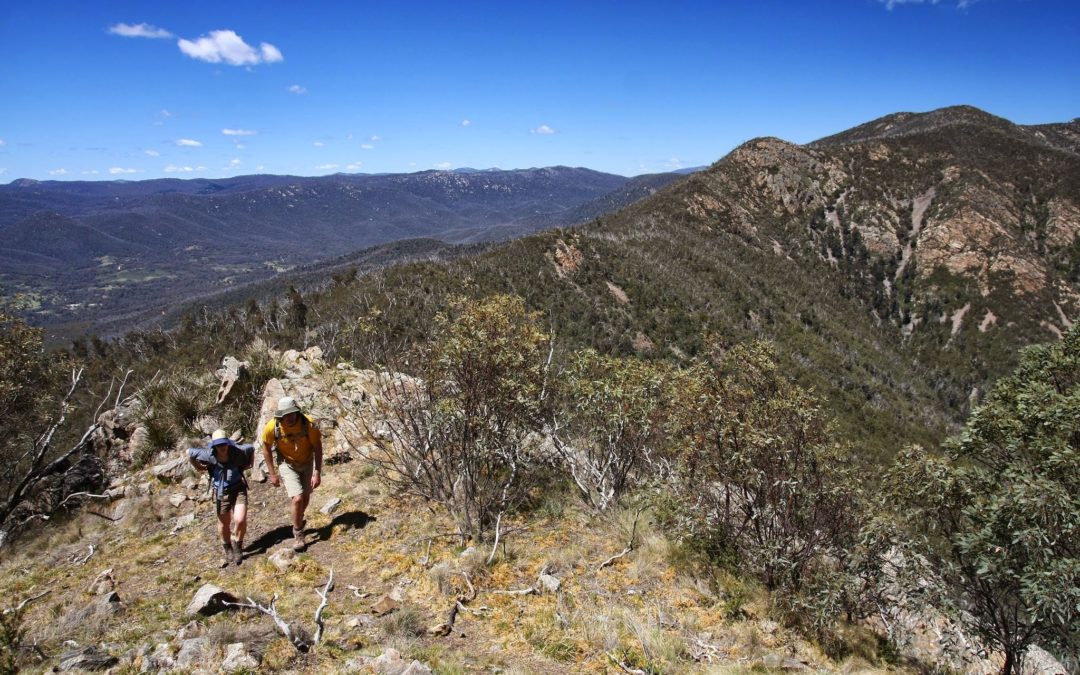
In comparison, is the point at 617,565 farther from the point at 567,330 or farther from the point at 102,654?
the point at 567,330

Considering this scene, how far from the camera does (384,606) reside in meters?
5.47

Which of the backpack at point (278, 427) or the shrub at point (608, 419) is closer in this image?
the backpack at point (278, 427)

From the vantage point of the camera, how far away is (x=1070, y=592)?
4.52 meters

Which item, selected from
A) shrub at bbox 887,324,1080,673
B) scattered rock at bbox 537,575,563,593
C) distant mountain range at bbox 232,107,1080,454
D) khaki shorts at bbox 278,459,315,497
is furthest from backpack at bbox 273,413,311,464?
distant mountain range at bbox 232,107,1080,454

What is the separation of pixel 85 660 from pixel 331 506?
148 inches

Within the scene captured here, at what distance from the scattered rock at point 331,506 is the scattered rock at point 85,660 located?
3499 mm

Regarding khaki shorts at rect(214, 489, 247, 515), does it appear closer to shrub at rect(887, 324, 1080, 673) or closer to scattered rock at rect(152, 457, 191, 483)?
scattered rock at rect(152, 457, 191, 483)

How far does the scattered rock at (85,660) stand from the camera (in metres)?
4.21

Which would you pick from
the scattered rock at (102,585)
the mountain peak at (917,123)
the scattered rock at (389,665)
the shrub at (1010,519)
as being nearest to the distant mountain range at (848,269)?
the mountain peak at (917,123)

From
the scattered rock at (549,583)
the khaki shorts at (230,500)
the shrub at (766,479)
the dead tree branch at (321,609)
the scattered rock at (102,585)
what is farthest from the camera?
the khaki shorts at (230,500)

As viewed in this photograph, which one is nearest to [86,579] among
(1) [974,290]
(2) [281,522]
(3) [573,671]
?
(2) [281,522]

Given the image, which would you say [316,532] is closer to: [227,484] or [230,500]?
[230,500]

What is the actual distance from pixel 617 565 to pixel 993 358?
92.7m

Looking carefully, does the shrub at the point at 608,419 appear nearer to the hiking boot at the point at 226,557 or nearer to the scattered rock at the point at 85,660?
the hiking boot at the point at 226,557
